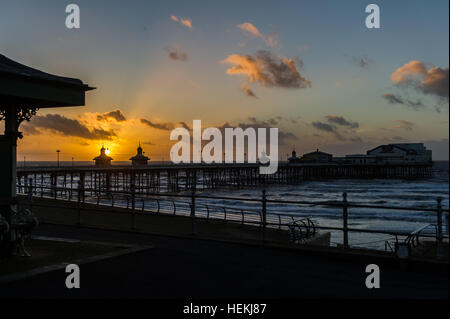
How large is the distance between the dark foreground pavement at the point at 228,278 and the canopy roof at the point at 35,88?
307 cm

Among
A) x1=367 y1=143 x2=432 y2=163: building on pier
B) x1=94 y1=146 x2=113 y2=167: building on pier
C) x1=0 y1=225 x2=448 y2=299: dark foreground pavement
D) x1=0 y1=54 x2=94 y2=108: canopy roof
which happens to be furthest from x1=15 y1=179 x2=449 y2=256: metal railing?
x1=367 y1=143 x2=432 y2=163: building on pier

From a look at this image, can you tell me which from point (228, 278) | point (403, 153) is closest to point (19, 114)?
point (228, 278)

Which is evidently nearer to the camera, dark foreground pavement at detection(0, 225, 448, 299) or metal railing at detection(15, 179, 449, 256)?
dark foreground pavement at detection(0, 225, 448, 299)

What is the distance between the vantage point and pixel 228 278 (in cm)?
607

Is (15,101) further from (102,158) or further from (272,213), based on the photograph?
(102,158)

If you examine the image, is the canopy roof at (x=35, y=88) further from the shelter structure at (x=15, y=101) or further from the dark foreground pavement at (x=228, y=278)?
the dark foreground pavement at (x=228, y=278)

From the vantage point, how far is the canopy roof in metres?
7.14

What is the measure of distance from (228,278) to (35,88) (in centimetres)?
470

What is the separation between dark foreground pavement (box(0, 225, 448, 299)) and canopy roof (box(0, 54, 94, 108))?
3068mm

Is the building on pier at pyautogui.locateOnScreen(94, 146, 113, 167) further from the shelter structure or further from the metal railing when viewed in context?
the shelter structure

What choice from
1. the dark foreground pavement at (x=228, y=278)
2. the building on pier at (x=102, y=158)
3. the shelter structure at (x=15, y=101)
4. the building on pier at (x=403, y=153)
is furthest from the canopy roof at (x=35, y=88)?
the building on pier at (x=403, y=153)

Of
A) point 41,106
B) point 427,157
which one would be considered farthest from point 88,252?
point 427,157

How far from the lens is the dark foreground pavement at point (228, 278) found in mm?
5348

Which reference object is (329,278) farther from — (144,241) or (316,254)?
(144,241)
